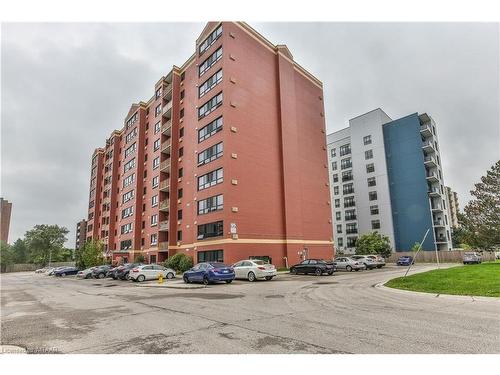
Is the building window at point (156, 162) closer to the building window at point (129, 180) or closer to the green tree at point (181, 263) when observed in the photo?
the building window at point (129, 180)

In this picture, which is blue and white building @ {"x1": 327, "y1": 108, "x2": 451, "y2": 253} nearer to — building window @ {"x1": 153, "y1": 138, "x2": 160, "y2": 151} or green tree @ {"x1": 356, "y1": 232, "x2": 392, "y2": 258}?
green tree @ {"x1": 356, "y1": 232, "x2": 392, "y2": 258}

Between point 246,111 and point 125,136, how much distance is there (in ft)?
126

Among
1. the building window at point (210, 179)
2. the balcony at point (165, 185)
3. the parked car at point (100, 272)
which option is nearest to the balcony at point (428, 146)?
the building window at point (210, 179)

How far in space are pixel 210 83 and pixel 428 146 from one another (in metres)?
45.8

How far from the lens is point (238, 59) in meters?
37.8

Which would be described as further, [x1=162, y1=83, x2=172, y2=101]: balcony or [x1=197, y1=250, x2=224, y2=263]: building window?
[x1=162, y1=83, x2=172, y2=101]: balcony

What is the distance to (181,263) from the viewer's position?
114 ft

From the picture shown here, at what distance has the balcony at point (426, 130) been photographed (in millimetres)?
64375

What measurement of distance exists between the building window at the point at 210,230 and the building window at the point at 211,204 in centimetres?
148

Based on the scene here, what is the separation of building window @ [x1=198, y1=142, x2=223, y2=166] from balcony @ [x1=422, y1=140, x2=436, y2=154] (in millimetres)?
46286

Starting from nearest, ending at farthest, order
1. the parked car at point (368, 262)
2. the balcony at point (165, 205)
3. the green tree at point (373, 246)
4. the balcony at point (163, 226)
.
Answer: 1. the parked car at point (368, 262)
2. the balcony at point (163, 226)
3. the balcony at point (165, 205)
4. the green tree at point (373, 246)

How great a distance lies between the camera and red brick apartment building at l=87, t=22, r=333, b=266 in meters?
34.3

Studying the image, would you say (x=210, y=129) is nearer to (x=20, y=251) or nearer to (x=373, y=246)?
(x=373, y=246)

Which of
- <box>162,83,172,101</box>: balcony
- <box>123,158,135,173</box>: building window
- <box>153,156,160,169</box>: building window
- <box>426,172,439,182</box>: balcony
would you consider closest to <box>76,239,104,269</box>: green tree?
<box>123,158,135,173</box>: building window
